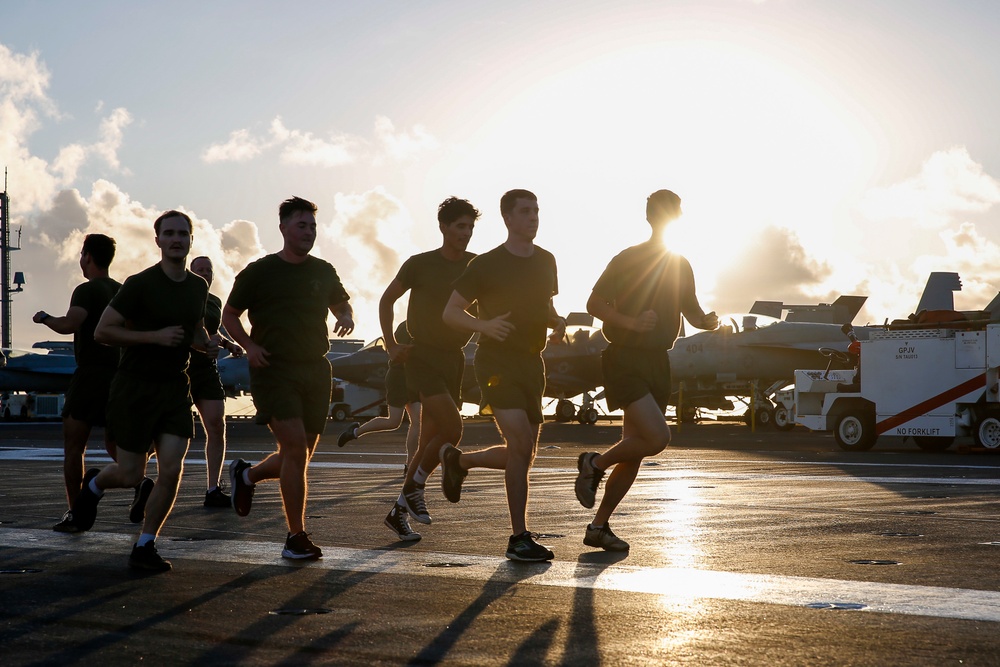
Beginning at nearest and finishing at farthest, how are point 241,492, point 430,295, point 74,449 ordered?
point 241,492 < point 430,295 < point 74,449

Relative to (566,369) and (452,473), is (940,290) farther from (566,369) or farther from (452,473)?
(452,473)

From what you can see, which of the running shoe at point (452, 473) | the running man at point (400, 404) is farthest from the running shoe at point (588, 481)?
the running man at point (400, 404)

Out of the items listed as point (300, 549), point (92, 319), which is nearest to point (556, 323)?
point (300, 549)

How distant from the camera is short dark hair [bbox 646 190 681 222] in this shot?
22.5 feet

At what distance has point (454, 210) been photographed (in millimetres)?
7312

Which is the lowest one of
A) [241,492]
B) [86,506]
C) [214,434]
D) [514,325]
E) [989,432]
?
[86,506]

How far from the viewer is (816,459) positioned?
55.7 feet

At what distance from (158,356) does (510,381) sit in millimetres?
1883

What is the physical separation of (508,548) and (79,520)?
2813 mm

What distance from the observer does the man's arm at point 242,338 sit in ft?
20.4

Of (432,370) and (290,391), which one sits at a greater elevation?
(432,370)

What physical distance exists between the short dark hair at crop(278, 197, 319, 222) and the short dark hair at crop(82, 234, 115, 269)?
1.84 metres

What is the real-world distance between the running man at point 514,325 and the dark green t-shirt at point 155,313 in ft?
4.69

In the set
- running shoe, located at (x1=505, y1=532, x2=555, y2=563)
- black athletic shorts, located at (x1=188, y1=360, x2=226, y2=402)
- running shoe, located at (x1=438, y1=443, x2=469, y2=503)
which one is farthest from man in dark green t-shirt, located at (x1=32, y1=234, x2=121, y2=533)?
running shoe, located at (x1=505, y1=532, x2=555, y2=563)
